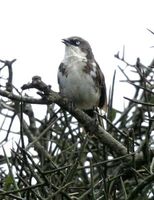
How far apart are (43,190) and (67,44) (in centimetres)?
309

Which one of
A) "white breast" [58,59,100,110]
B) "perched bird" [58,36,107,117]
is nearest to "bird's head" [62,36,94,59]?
"perched bird" [58,36,107,117]

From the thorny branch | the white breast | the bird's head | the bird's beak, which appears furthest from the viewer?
the bird's beak

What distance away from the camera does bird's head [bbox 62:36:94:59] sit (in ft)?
19.9

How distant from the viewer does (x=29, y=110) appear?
4977 mm

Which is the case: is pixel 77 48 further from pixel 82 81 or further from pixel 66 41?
pixel 82 81

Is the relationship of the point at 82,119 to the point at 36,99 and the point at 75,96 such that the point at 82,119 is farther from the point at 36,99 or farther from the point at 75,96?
the point at 75,96

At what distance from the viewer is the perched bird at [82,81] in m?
5.62

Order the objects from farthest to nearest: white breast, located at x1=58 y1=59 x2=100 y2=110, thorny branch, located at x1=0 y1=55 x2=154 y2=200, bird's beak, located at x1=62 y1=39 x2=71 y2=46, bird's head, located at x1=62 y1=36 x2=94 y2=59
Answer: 1. bird's beak, located at x1=62 y1=39 x2=71 y2=46
2. bird's head, located at x1=62 y1=36 x2=94 y2=59
3. white breast, located at x1=58 y1=59 x2=100 y2=110
4. thorny branch, located at x1=0 y1=55 x2=154 y2=200

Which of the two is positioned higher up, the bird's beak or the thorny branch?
the bird's beak

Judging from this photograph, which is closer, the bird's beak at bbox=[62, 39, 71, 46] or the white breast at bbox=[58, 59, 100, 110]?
the white breast at bbox=[58, 59, 100, 110]

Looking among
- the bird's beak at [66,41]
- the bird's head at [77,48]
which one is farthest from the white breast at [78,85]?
Answer: the bird's beak at [66,41]

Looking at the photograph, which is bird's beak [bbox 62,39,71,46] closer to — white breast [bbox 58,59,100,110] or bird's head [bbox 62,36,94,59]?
bird's head [bbox 62,36,94,59]

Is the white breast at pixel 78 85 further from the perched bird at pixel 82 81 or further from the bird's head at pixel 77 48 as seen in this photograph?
the bird's head at pixel 77 48

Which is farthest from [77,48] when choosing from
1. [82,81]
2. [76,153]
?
[76,153]
